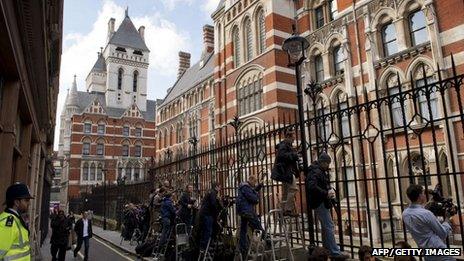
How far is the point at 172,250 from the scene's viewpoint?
392 inches

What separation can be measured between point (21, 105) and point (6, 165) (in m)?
2.58

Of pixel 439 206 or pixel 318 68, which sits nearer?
pixel 439 206

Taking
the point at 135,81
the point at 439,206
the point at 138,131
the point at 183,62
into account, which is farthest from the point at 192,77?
the point at 439,206

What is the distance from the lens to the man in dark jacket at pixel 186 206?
31.8ft

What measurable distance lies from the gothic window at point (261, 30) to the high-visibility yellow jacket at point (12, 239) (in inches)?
883

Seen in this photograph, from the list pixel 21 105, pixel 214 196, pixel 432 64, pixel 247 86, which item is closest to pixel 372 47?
pixel 432 64

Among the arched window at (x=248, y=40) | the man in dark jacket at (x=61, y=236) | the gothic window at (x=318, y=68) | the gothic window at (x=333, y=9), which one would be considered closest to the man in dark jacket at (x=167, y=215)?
the man in dark jacket at (x=61, y=236)

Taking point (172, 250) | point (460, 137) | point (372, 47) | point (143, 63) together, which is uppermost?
point (143, 63)

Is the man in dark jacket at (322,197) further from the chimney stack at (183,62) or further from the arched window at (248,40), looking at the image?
the chimney stack at (183,62)

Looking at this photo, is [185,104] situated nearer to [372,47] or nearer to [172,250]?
[372,47]

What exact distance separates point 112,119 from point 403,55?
52144 mm

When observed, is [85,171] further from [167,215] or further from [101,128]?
[167,215]

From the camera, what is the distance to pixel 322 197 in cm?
552

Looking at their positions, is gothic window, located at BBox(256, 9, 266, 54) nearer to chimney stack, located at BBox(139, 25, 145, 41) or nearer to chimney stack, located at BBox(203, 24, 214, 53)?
chimney stack, located at BBox(203, 24, 214, 53)
